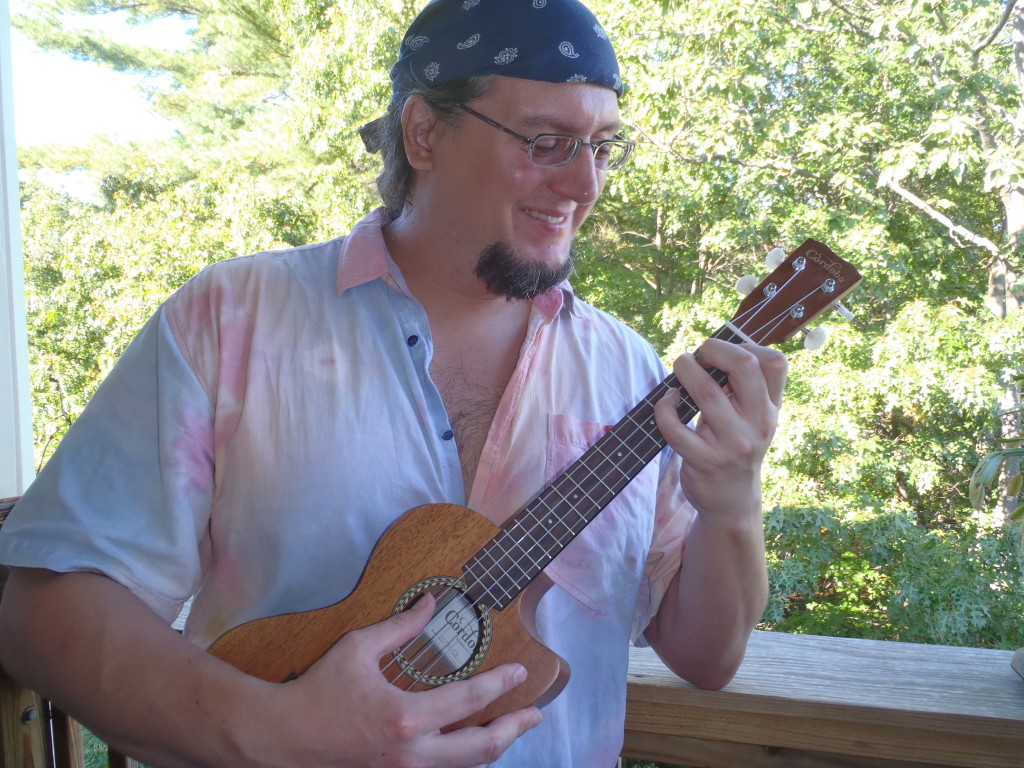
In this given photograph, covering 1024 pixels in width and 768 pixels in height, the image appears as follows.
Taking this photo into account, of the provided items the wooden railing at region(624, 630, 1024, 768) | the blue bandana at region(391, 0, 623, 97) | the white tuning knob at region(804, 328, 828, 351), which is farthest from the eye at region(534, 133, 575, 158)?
the wooden railing at region(624, 630, 1024, 768)

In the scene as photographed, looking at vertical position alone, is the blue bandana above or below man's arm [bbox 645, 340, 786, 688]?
above

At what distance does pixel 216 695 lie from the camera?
3.29ft

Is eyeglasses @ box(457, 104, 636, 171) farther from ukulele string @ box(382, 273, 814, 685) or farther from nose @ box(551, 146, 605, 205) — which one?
ukulele string @ box(382, 273, 814, 685)

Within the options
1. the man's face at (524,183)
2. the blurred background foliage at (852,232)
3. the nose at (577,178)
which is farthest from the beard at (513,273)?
the blurred background foliage at (852,232)

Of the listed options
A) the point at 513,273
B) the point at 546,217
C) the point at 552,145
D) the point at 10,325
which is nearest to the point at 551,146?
the point at 552,145

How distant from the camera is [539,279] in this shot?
1.44 m

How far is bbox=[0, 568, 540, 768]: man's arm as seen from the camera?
3.23 feet

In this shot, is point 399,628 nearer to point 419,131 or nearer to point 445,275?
point 445,275

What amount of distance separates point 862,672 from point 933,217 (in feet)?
12.0

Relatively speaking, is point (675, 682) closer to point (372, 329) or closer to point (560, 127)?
point (372, 329)

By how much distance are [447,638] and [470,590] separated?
72 millimetres

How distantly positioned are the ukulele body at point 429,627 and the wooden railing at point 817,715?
0.98ft

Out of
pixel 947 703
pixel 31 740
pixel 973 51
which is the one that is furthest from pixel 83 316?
pixel 947 703

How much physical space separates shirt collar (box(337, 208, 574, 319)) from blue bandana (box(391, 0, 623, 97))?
1.03 ft
